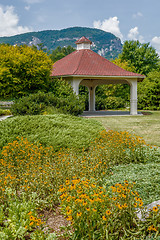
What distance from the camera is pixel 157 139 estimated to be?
29.0ft

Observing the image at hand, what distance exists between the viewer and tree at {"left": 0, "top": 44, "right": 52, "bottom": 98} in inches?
615

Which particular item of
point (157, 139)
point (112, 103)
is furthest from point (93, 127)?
point (112, 103)

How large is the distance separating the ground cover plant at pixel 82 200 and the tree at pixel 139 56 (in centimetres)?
3867

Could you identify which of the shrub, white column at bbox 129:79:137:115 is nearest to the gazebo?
white column at bbox 129:79:137:115

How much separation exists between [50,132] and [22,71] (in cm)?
975

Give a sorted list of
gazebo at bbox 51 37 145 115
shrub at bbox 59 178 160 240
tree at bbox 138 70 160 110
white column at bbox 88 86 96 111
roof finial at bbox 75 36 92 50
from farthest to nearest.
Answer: white column at bbox 88 86 96 111 → tree at bbox 138 70 160 110 → roof finial at bbox 75 36 92 50 → gazebo at bbox 51 37 145 115 → shrub at bbox 59 178 160 240

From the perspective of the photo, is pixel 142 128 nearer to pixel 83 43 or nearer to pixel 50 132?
pixel 50 132

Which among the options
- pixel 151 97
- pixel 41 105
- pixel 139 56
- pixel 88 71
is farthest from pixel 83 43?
pixel 139 56

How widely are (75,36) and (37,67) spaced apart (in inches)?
7574

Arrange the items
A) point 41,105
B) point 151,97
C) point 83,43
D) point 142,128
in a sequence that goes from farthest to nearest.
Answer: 1. point 151,97
2. point 83,43
3. point 41,105
4. point 142,128

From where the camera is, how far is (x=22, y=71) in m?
15.9

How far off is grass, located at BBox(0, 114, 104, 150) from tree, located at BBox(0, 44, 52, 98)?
8.15 m

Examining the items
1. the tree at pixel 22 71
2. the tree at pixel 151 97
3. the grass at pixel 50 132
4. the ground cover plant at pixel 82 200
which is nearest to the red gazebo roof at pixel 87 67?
the tree at pixel 22 71

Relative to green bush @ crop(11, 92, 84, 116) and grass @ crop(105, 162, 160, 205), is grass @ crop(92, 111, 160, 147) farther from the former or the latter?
grass @ crop(105, 162, 160, 205)
